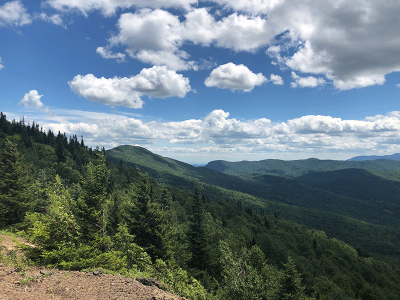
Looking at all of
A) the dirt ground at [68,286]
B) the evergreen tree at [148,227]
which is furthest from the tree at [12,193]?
the dirt ground at [68,286]

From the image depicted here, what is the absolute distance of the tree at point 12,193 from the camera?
28.4m

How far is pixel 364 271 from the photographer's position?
9831 cm

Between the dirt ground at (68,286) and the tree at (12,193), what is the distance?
2386cm

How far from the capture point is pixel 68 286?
34.8ft

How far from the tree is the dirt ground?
78.3ft

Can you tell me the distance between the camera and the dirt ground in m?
9.54

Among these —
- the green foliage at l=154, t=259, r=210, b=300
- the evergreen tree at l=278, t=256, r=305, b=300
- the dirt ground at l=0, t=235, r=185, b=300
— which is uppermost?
the dirt ground at l=0, t=235, r=185, b=300

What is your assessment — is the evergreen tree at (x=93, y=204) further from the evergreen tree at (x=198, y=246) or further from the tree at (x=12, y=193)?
the tree at (x=12, y=193)

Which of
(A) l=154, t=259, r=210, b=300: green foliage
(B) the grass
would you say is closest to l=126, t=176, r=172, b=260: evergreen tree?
(A) l=154, t=259, r=210, b=300: green foliage

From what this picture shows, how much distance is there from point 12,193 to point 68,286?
2924cm

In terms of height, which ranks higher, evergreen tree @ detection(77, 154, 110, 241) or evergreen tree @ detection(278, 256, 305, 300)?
evergreen tree @ detection(77, 154, 110, 241)

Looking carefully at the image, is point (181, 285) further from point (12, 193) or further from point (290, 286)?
point (12, 193)

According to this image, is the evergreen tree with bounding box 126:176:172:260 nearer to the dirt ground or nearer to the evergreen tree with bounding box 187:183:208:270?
the evergreen tree with bounding box 187:183:208:270

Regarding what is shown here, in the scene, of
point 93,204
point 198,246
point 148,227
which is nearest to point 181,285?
point 148,227
